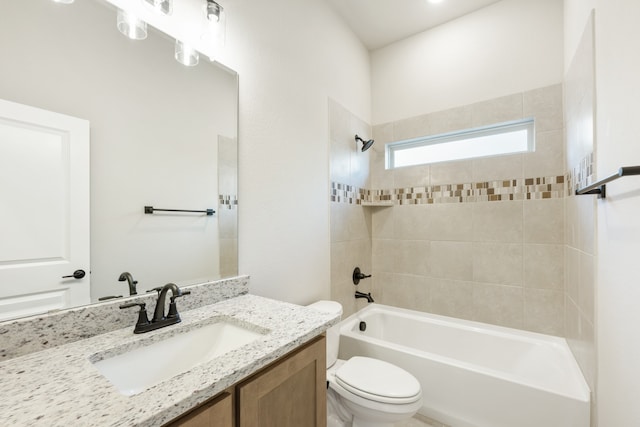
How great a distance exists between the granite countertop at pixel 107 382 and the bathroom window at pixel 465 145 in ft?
6.60

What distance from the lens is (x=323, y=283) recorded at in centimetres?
203

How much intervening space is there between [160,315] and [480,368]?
174cm

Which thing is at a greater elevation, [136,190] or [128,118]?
[128,118]

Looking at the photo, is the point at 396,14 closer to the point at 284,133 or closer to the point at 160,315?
the point at 284,133

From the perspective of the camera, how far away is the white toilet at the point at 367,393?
1.35 metres

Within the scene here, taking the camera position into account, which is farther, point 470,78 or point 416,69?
point 416,69

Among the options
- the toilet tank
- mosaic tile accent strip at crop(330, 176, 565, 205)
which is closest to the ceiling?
mosaic tile accent strip at crop(330, 176, 565, 205)

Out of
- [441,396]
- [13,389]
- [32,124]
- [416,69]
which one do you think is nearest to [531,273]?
[441,396]

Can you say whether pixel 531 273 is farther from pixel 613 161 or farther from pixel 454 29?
pixel 454 29

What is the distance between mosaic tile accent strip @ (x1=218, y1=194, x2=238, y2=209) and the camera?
1317 millimetres

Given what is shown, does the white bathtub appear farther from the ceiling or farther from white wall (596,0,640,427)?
the ceiling

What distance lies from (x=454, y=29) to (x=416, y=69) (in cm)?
40

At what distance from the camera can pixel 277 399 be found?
31.9 inches

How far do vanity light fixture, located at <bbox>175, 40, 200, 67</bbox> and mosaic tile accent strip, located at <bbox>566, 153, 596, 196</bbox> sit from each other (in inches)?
74.8
